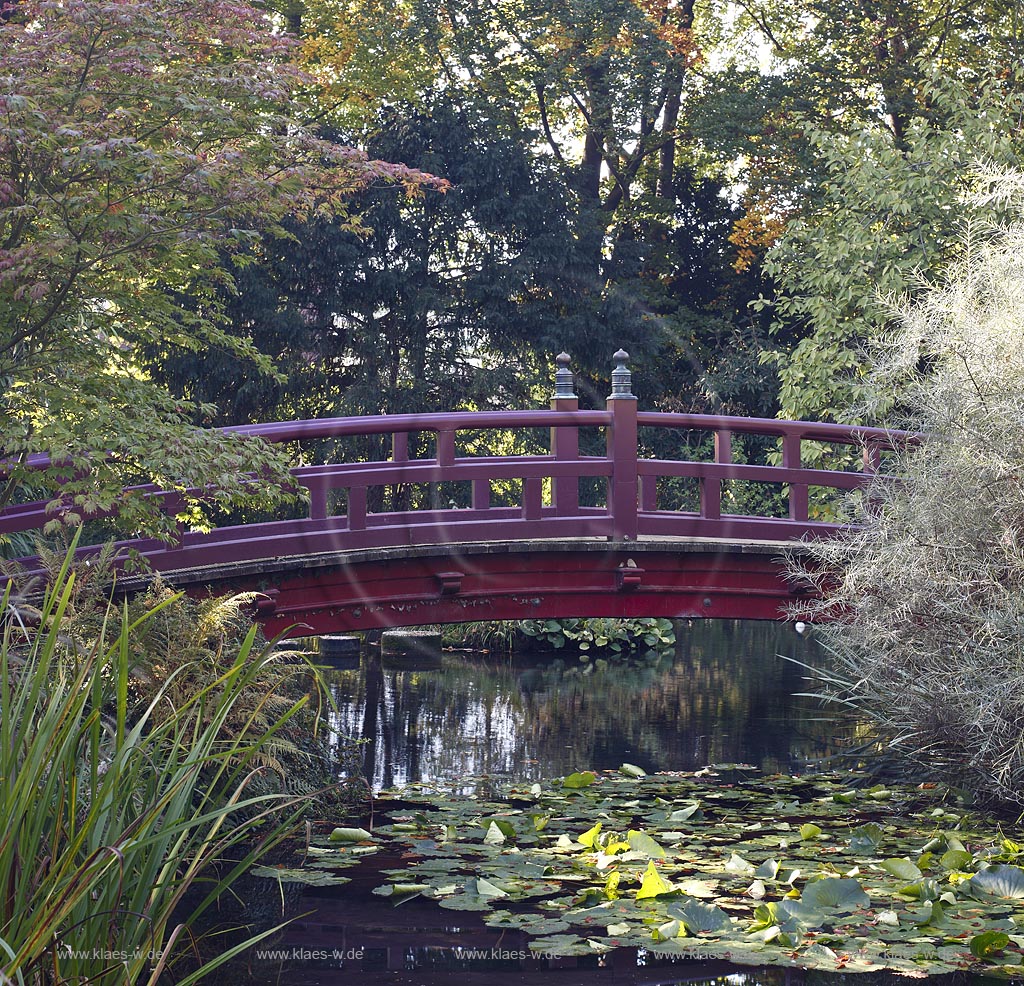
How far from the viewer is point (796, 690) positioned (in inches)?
425

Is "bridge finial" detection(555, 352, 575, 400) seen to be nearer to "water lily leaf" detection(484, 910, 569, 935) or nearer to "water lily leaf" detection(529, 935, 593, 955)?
"water lily leaf" detection(484, 910, 569, 935)

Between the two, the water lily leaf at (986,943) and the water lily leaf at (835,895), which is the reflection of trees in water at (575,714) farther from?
the water lily leaf at (986,943)

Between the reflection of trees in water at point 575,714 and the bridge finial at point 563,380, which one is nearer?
the reflection of trees in water at point 575,714

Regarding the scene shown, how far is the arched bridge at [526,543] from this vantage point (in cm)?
739

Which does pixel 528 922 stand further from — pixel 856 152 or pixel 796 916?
pixel 856 152

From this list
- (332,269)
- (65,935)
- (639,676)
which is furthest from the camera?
(332,269)

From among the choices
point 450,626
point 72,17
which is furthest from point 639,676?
point 72,17

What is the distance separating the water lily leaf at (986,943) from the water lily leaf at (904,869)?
2.54 ft

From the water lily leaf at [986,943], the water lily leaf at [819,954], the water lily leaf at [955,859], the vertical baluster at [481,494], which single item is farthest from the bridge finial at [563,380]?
the water lily leaf at [986,943]

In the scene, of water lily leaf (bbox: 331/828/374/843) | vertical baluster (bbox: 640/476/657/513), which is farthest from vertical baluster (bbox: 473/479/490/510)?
water lily leaf (bbox: 331/828/374/843)

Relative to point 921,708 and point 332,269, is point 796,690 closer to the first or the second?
point 921,708

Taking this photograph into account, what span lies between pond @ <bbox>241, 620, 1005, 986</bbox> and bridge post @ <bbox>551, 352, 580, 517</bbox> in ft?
5.09

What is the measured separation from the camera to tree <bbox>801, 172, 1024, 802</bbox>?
20.7ft

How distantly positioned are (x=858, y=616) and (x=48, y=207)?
468 cm
